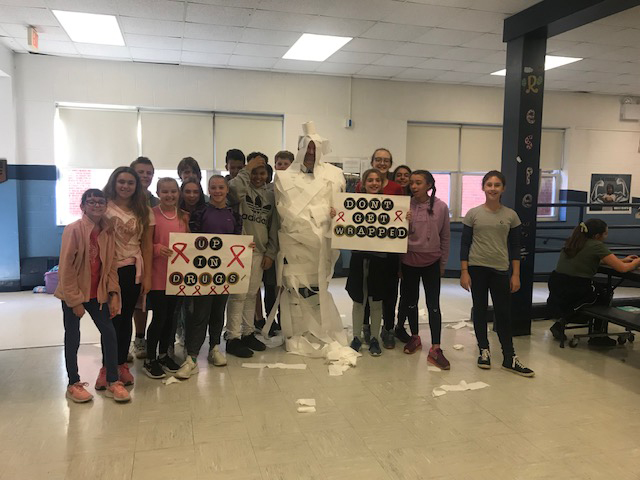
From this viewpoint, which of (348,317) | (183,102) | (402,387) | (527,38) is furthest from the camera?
(183,102)

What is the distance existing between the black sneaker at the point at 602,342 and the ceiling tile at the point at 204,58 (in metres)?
4.95

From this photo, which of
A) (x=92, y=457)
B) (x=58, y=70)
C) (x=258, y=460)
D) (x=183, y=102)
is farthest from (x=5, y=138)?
(x=258, y=460)

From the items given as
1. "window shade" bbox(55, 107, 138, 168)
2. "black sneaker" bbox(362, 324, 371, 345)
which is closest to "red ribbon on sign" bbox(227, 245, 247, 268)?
"black sneaker" bbox(362, 324, 371, 345)

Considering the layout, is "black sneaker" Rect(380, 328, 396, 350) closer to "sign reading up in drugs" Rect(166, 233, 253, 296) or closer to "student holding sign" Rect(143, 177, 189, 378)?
"sign reading up in drugs" Rect(166, 233, 253, 296)

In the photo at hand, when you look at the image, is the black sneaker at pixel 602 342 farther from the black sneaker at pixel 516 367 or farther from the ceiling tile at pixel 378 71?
the ceiling tile at pixel 378 71

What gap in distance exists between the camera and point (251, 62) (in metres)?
6.43

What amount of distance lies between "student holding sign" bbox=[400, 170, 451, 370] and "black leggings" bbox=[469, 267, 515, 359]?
267mm

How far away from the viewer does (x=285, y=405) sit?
3.04 metres

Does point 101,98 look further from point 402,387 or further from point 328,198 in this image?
point 402,387

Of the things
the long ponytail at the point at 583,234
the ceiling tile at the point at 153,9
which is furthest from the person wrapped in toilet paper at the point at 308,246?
the long ponytail at the point at 583,234

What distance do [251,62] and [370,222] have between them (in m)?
3.65

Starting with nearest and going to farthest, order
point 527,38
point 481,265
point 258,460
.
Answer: point 258,460, point 481,265, point 527,38

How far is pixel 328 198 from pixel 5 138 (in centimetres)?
462

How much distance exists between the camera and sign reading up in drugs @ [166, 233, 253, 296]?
3.29 meters
